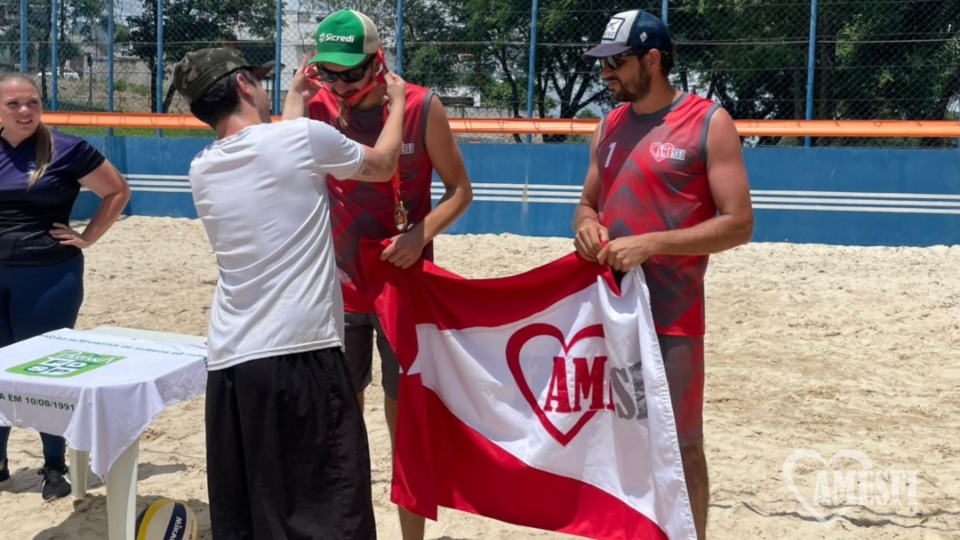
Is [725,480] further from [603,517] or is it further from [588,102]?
[588,102]

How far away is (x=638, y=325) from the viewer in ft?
11.0

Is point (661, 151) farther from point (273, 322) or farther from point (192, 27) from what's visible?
point (192, 27)

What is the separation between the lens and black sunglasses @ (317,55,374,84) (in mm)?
3314

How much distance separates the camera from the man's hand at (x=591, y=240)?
11.1 feet

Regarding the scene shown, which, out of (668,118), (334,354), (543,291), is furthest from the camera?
(543,291)

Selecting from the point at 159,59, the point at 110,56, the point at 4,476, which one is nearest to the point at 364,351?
the point at 4,476

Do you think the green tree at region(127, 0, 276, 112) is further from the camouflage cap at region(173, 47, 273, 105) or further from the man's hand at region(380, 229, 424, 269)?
the camouflage cap at region(173, 47, 273, 105)

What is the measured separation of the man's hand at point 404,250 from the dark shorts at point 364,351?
32 cm

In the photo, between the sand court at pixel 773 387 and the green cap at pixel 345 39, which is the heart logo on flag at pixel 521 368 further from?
the green cap at pixel 345 39

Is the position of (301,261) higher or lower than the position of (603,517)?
higher

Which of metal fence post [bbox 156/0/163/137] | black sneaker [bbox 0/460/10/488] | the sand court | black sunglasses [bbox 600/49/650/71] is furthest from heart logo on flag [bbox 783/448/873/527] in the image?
metal fence post [bbox 156/0/163/137]

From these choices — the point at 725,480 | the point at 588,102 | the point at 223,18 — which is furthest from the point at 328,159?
the point at 223,18

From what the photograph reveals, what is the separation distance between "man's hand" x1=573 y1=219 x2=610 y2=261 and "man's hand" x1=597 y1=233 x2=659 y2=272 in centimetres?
5

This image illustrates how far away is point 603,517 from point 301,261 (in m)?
1.47
